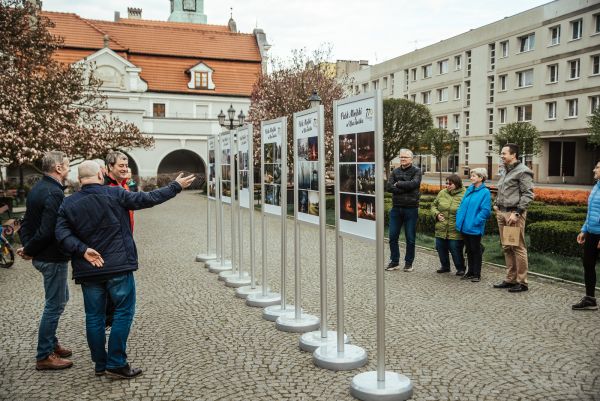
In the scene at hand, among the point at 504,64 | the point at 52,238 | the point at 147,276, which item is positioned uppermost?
the point at 504,64

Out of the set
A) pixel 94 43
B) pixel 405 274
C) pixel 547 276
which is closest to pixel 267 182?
pixel 405 274

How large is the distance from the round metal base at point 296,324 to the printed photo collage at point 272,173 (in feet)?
5.68

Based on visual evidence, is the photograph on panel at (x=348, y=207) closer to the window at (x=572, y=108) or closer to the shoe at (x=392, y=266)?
the shoe at (x=392, y=266)

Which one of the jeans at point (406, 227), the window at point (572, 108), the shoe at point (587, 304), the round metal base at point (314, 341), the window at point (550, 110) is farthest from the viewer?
the window at point (550, 110)

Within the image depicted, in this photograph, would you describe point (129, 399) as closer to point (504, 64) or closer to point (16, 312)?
point (16, 312)

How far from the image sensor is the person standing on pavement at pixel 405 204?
1050 centimetres

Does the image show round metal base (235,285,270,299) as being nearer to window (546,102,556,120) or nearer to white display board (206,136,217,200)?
white display board (206,136,217,200)

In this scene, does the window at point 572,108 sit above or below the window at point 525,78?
below

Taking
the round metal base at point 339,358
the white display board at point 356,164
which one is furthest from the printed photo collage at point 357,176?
the round metal base at point 339,358

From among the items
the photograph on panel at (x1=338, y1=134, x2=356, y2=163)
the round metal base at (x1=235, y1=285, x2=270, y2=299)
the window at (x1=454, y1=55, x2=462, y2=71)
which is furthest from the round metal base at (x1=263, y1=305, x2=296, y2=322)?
the window at (x1=454, y1=55, x2=462, y2=71)

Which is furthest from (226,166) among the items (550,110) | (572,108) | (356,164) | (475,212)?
(550,110)

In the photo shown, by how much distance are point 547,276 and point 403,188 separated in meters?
2.85

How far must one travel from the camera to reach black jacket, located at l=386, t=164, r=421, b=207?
10.5 meters

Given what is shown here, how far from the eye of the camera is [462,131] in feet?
191
